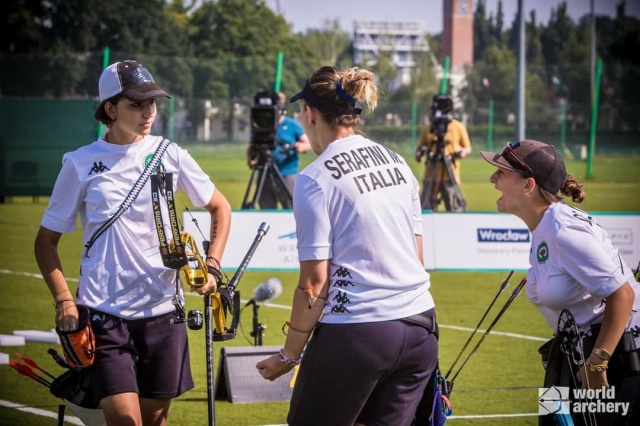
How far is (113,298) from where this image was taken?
15.4ft

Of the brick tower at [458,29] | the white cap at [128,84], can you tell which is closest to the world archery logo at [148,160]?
the white cap at [128,84]

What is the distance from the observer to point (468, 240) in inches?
492

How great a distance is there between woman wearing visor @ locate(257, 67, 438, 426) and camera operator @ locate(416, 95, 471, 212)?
12542 mm

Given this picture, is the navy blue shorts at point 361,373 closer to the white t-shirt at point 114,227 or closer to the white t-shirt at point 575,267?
the white t-shirt at point 575,267

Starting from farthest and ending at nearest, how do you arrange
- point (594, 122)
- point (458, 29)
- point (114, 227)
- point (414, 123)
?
point (458, 29) < point (414, 123) < point (594, 122) < point (114, 227)

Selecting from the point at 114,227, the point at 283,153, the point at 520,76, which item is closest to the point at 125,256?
the point at 114,227

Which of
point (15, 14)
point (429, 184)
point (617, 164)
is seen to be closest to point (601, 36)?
point (617, 164)

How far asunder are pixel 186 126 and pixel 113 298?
2249cm

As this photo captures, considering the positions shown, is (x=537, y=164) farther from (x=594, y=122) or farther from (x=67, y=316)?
(x=594, y=122)

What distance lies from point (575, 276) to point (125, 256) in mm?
1920

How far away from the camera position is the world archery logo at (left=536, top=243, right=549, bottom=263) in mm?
4703

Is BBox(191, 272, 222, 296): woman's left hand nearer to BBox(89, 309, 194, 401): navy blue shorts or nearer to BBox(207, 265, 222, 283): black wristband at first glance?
BBox(207, 265, 222, 283): black wristband

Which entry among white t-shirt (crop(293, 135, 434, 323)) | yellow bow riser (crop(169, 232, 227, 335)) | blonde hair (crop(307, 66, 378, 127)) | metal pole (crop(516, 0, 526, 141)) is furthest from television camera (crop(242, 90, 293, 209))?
white t-shirt (crop(293, 135, 434, 323))

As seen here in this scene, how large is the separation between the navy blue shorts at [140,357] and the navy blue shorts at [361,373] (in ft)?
2.90
